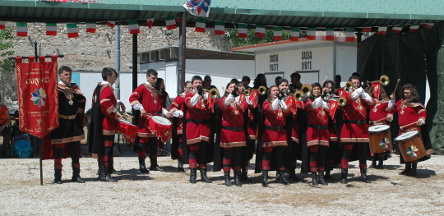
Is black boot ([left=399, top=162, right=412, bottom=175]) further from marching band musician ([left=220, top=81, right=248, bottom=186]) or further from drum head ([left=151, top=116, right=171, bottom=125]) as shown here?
drum head ([left=151, top=116, right=171, bottom=125])

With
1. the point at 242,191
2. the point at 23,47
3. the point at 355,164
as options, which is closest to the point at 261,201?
the point at 242,191

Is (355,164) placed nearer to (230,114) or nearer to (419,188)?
(419,188)

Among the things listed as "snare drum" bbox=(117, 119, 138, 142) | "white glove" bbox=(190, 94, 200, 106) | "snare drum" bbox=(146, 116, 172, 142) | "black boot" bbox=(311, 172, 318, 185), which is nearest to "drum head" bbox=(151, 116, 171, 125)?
"snare drum" bbox=(146, 116, 172, 142)

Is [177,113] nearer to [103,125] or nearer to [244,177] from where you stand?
[103,125]

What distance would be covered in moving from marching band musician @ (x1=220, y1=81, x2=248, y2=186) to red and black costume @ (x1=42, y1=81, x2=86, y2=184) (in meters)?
2.02

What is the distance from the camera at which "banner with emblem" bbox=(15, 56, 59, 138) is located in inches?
345

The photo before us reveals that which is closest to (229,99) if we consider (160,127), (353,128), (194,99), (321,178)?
(194,99)

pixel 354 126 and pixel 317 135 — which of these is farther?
pixel 354 126

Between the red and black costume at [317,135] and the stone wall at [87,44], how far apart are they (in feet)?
78.8

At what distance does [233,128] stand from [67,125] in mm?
2295

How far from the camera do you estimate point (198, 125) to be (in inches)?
362

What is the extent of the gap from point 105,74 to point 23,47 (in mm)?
23678

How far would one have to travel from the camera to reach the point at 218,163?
9.34 m

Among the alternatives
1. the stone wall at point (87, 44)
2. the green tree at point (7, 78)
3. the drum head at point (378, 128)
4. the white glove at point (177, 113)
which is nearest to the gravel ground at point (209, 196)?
the drum head at point (378, 128)
